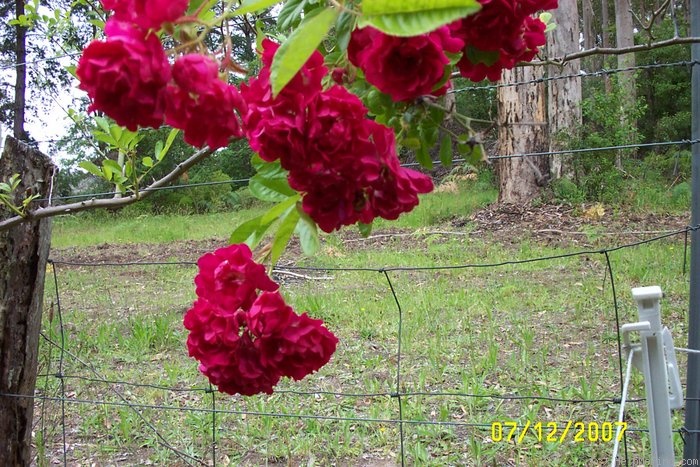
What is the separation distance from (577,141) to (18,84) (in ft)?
31.6

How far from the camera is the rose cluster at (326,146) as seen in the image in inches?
17.2

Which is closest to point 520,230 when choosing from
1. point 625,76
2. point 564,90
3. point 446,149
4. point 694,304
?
point 564,90

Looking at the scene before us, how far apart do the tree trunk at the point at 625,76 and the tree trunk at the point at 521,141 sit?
0.85 meters

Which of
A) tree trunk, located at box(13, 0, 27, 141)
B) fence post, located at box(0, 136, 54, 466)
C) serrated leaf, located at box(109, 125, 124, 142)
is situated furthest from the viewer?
tree trunk, located at box(13, 0, 27, 141)

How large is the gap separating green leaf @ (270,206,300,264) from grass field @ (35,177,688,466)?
3.56 ft

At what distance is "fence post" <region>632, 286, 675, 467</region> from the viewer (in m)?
1.08

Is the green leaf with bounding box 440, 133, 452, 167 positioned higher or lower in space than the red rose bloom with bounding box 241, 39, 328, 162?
higher

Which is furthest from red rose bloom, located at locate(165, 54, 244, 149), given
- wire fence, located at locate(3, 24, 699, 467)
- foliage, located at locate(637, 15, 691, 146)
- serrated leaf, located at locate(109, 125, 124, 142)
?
foliage, located at locate(637, 15, 691, 146)

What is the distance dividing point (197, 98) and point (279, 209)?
172mm

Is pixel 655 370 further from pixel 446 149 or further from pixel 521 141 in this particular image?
pixel 521 141

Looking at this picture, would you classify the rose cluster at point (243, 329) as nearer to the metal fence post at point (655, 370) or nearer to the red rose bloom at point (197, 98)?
the red rose bloom at point (197, 98)

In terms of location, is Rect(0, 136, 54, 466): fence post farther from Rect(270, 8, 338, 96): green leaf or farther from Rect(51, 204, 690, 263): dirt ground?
Rect(51, 204, 690, 263): dirt ground

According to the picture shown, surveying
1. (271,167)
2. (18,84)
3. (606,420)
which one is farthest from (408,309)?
(18,84)
